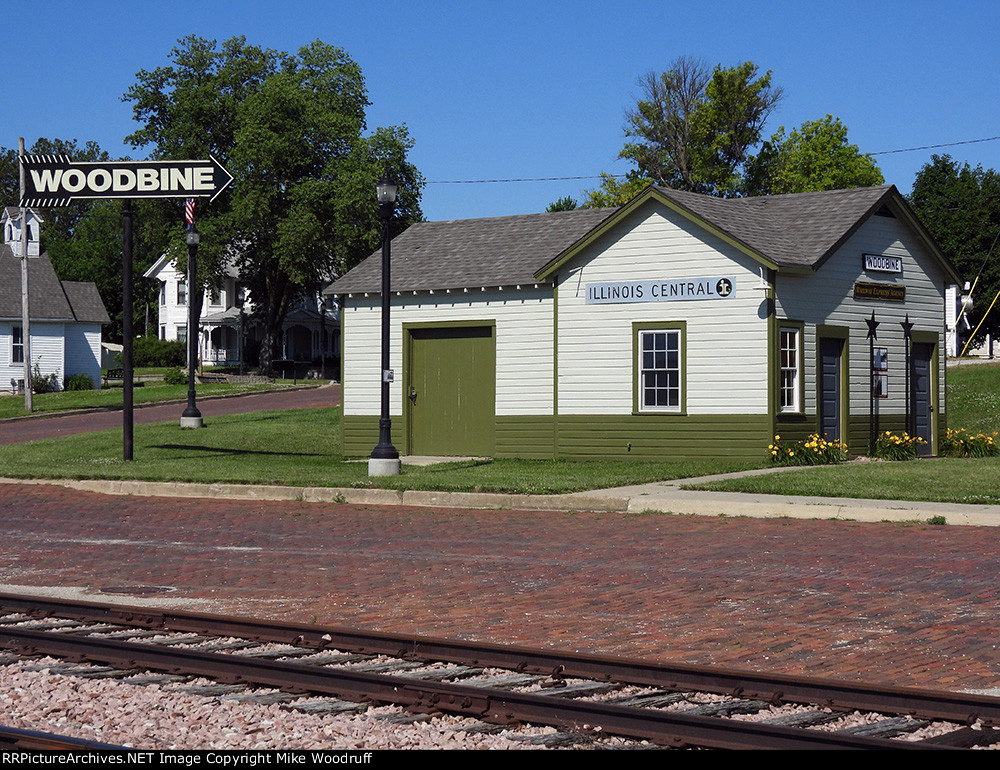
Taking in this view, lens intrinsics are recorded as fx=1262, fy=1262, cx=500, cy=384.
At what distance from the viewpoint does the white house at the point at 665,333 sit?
23156 millimetres

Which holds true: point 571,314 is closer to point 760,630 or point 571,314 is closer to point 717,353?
→ point 717,353

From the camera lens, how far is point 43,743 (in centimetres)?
568

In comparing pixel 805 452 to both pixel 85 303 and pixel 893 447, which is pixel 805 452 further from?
pixel 85 303

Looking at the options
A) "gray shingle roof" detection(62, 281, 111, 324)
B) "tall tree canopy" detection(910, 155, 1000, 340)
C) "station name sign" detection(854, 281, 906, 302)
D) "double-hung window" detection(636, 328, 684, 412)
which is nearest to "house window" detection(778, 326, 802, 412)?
"double-hung window" detection(636, 328, 684, 412)

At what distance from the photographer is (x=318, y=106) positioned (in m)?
63.8

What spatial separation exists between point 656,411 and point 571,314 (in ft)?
8.59

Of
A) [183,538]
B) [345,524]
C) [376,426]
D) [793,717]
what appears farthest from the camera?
[376,426]

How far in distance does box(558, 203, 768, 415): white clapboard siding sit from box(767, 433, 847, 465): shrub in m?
0.77

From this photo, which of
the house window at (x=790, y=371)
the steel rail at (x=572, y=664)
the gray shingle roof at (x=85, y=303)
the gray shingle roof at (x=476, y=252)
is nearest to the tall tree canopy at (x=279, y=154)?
the gray shingle roof at (x=85, y=303)

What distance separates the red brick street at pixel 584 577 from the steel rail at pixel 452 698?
1.98m

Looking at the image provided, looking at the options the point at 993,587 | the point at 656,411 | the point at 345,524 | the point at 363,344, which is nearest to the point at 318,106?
the point at 363,344

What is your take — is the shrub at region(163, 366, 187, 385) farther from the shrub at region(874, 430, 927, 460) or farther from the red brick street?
the red brick street

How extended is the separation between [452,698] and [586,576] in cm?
524

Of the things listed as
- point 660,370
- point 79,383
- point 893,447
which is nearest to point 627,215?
point 660,370
